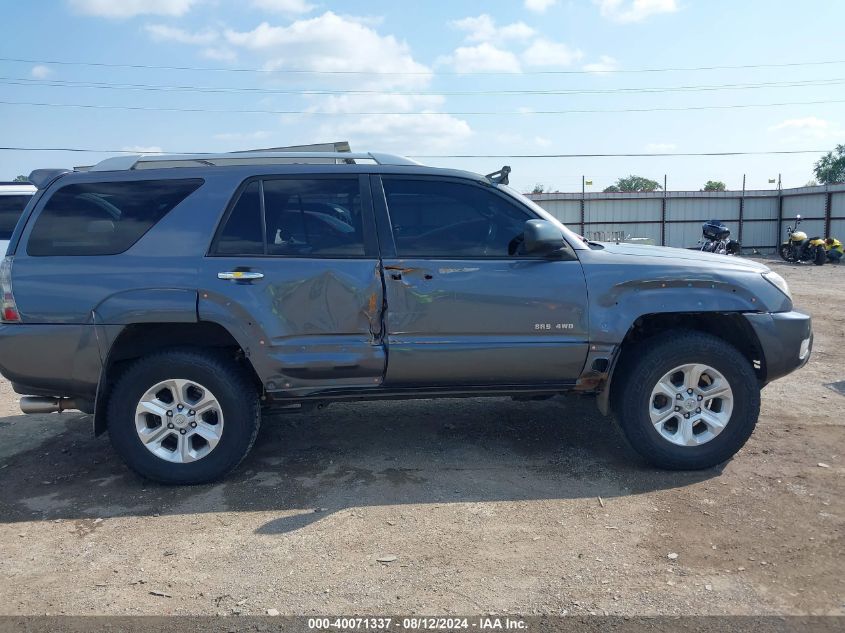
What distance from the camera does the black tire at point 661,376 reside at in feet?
14.3

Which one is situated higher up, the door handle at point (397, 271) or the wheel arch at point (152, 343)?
the door handle at point (397, 271)

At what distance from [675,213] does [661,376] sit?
25.7m

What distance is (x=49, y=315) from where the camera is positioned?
13.6ft

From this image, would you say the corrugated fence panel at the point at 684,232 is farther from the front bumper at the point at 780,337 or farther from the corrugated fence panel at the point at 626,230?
the front bumper at the point at 780,337

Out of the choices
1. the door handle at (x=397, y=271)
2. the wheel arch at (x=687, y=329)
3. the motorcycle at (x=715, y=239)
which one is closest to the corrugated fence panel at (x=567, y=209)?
the motorcycle at (x=715, y=239)

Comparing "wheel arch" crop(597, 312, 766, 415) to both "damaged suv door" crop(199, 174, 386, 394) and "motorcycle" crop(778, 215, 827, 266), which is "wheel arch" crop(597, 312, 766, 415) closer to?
"damaged suv door" crop(199, 174, 386, 394)

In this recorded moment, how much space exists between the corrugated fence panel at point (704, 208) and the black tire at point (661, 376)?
25.3m

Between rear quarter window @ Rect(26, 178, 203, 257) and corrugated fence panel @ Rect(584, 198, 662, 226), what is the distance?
2532 cm

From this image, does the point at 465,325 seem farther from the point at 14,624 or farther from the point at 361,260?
the point at 14,624

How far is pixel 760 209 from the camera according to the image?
27781mm

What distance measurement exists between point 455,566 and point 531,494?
38.1 inches

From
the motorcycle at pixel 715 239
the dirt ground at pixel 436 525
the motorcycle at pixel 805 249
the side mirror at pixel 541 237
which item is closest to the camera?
the dirt ground at pixel 436 525

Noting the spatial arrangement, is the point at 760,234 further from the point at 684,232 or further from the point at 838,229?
the point at 838,229

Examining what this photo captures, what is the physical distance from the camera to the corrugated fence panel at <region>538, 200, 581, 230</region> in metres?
27.9
